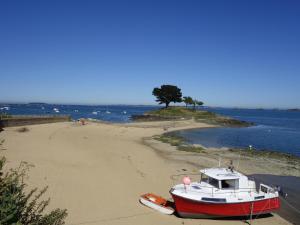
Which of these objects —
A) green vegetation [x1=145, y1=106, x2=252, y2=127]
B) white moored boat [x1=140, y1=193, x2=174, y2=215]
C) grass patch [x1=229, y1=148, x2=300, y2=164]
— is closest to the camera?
white moored boat [x1=140, y1=193, x2=174, y2=215]

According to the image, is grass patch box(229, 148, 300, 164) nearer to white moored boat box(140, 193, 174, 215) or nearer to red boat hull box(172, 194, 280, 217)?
red boat hull box(172, 194, 280, 217)

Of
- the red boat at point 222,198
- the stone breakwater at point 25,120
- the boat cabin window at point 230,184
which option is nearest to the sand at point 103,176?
the red boat at point 222,198

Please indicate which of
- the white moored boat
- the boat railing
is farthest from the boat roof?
the white moored boat

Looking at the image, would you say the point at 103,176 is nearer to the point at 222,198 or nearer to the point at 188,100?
A: the point at 222,198

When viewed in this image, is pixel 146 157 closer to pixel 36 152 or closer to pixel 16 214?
pixel 36 152

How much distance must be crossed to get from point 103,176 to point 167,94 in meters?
90.2

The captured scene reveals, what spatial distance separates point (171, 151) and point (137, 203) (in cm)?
2016

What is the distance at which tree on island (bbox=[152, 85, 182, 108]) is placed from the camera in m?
111

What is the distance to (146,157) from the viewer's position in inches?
1247

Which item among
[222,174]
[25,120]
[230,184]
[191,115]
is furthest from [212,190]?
[191,115]

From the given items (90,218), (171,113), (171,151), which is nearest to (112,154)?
→ (171,151)

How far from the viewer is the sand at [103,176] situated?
16016mm

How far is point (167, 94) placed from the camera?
111 m

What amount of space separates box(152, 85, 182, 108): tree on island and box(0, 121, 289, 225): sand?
7496cm
